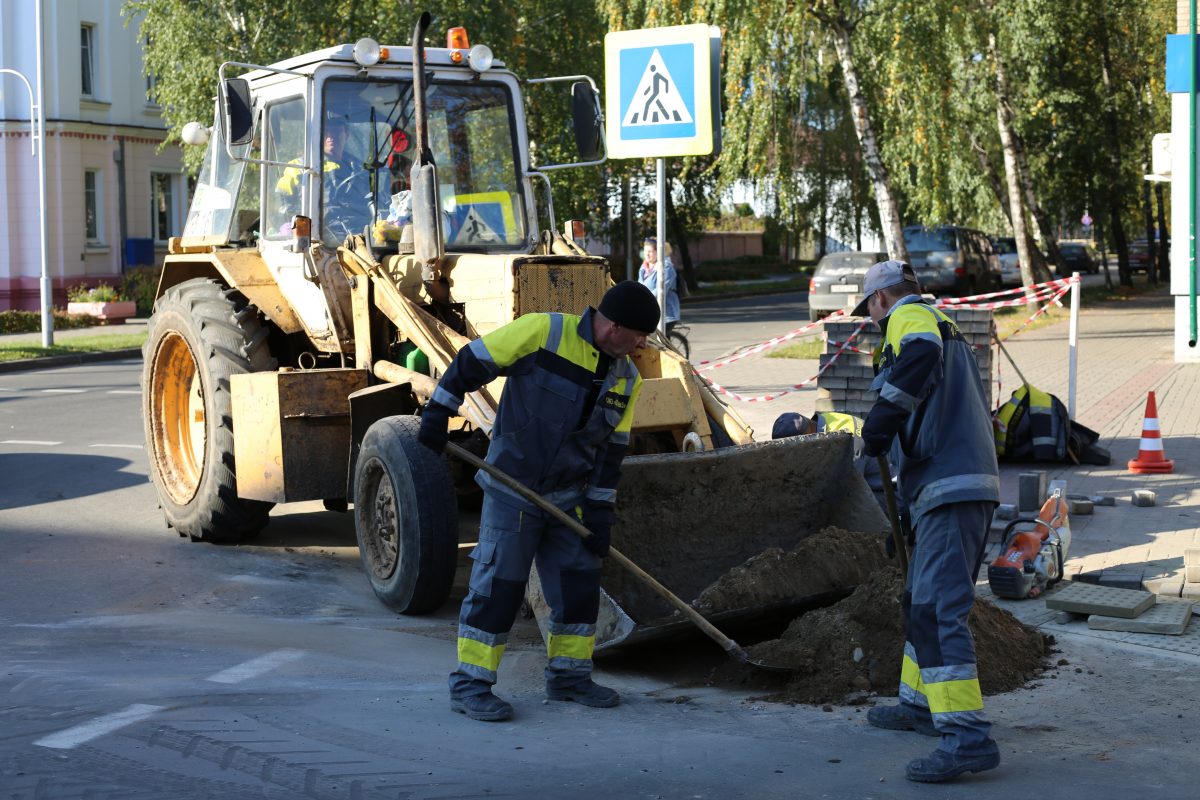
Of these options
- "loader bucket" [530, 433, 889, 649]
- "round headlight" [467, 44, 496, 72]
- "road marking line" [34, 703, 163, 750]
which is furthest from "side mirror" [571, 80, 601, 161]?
"road marking line" [34, 703, 163, 750]

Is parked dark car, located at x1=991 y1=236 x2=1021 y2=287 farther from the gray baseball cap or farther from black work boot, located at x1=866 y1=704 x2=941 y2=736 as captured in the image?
black work boot, located at x1=866 y1=704 x2=941 y2=736

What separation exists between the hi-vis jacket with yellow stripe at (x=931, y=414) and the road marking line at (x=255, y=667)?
2.57 m

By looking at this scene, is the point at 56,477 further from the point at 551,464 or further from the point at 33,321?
the point at 33,321

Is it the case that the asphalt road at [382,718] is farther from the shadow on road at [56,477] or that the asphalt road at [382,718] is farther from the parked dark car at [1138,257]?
the parked dark car at [1138,257]

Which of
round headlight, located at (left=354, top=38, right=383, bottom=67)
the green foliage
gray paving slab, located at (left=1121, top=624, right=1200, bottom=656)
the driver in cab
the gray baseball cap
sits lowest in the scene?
gray paving slab, located at (left=1121, top=624, right=1200, bottom=656)

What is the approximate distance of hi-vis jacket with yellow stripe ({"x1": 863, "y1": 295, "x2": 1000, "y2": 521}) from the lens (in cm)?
480

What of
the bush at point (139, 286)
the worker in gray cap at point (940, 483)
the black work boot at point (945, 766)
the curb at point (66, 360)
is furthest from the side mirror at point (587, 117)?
the bush at point (139, 286)

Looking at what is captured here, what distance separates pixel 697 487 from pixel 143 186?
29.8m

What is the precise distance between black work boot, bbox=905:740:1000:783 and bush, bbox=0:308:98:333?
25.2 meters

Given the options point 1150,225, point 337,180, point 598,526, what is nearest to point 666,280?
point 337,180

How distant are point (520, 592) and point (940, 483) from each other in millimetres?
1641

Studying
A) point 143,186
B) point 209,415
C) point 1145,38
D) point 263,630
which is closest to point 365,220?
point 209,415

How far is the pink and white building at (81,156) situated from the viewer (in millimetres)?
30297

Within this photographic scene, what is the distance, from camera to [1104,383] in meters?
16.2
